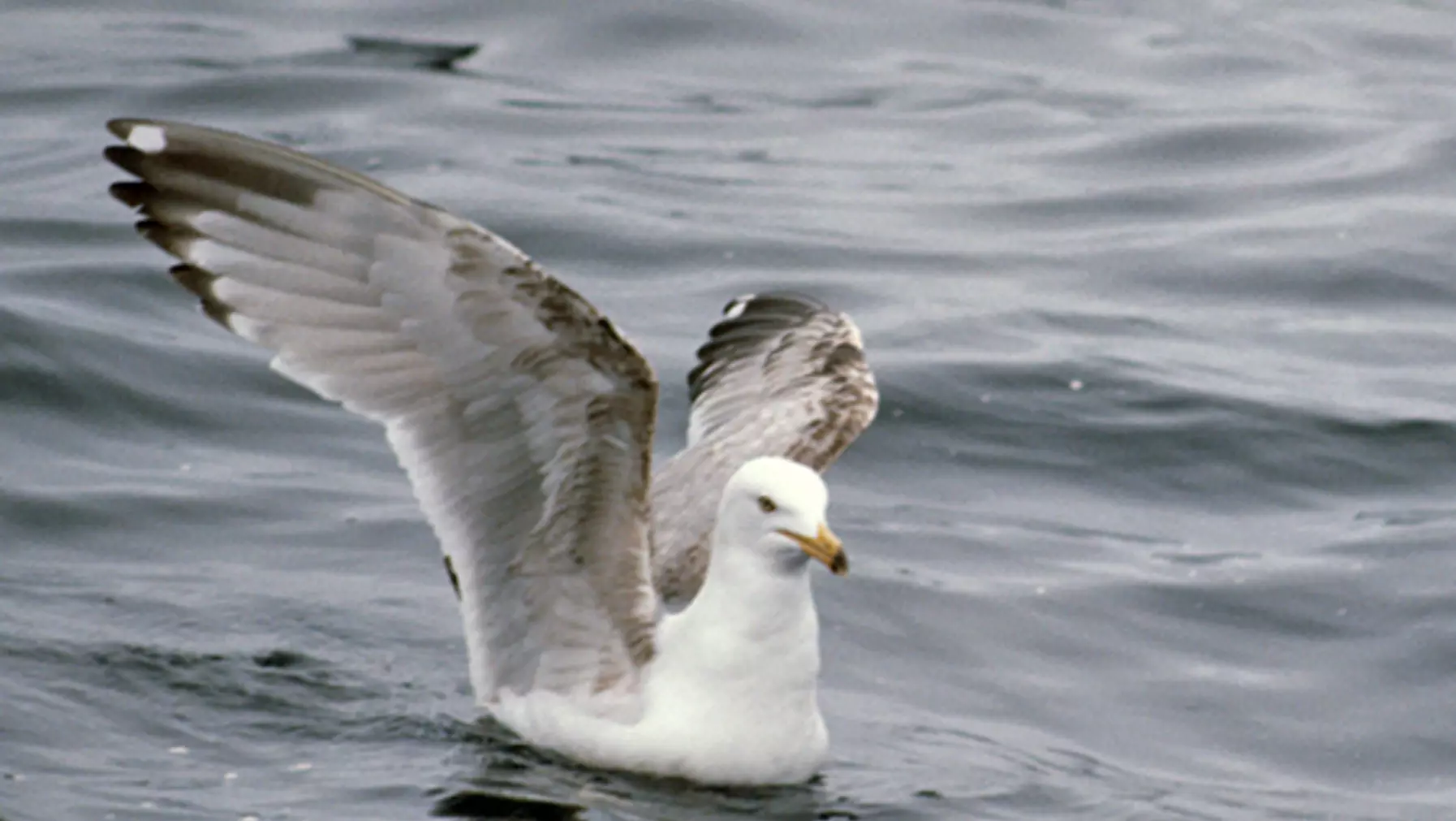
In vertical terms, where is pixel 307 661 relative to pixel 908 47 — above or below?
below

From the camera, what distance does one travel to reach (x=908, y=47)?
20797 millimetres

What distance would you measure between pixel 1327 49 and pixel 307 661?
1398cm

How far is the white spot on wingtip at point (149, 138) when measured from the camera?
7656mm

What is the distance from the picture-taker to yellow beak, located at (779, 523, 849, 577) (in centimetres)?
737

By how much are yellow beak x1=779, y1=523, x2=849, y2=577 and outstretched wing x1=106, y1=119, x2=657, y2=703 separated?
0.52 metres

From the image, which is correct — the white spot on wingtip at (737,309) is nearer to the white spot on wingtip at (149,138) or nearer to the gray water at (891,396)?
the gray water at (891,396)

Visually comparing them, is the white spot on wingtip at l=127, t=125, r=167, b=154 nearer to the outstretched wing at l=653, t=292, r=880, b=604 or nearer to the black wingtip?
the black wingtip

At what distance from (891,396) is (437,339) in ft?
17.8

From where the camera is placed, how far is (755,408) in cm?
970

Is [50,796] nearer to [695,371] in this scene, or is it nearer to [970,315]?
[695,371]

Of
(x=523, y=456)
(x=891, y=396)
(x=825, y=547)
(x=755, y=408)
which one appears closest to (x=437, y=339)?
(x=523, y=456)

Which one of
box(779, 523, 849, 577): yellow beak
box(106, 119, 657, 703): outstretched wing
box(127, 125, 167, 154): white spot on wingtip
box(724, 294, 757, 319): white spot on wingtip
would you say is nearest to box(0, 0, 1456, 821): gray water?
box(106, 119, 657, 703): outstretched wing

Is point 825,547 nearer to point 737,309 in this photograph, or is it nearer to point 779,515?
point 779,515

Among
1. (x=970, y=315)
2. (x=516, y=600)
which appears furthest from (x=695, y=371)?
(x=970, y=315)
